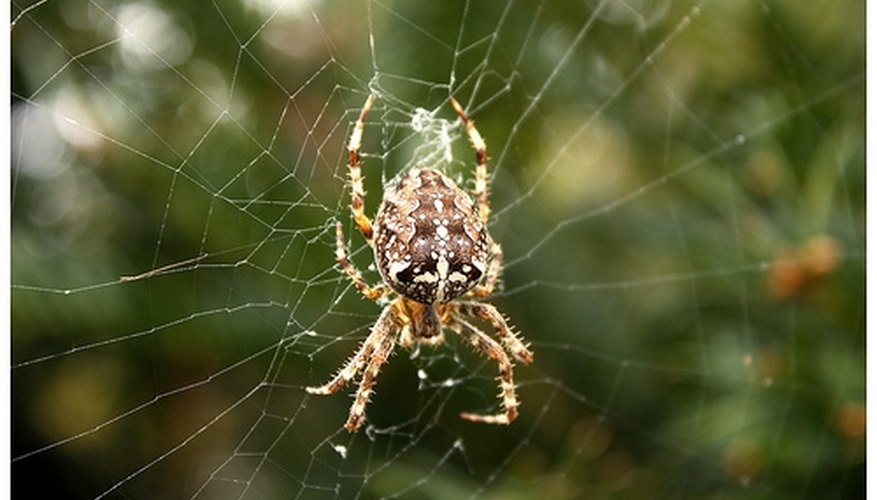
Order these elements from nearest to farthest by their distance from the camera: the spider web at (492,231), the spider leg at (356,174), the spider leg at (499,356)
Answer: the spider web at (492,231), the spider leg at (356,174), the spider leg at (499,356)

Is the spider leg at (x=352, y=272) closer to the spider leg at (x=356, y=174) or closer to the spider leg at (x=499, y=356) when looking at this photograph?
the spider leg at (x=356, y=174)

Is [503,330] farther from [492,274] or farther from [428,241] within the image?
[428,241]

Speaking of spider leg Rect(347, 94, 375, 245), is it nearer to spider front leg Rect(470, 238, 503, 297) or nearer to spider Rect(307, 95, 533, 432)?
spider Rect(307, 95, 533, 432)

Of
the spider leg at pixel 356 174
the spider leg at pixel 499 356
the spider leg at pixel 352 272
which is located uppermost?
the spider leg at pixel 356 174

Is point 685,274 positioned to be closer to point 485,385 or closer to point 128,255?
point 485,385

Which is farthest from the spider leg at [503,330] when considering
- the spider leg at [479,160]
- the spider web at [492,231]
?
the spider leg at [479,160]

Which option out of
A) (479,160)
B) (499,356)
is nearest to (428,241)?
(479,160)
